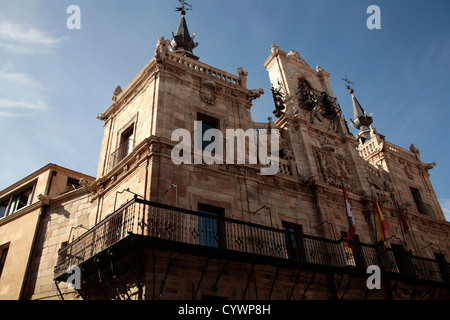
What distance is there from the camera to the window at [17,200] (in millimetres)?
18016

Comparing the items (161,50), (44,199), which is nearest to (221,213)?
(161,50)

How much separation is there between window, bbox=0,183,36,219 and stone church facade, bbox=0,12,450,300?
250 cm

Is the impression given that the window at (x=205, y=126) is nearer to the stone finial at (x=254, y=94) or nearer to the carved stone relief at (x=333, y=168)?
the stone finial at (x=254, y=94)

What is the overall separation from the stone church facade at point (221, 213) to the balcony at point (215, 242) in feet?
0.18

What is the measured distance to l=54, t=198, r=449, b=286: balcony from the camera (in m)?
10.9

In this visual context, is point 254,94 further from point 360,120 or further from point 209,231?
point 360,120

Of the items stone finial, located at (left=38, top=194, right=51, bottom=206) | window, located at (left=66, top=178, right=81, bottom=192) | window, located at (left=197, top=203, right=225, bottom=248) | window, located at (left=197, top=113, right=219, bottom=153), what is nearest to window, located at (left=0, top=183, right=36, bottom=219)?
window, located at (left=66, top=178, right=81, bottom=192)

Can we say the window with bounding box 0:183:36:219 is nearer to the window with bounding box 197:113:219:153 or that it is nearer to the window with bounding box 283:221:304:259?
the window with bounding box 197:113:219:153

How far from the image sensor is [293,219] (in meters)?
15.1

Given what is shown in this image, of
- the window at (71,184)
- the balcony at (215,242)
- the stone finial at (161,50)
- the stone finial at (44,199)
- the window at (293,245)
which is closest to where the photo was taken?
the balcony at (215,242)

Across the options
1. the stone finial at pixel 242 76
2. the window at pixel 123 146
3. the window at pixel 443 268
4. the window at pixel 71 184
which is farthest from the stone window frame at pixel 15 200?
the window at pixel 443 268

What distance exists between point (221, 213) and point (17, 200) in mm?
10673

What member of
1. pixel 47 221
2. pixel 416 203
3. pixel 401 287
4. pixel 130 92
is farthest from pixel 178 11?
pixel 401 287

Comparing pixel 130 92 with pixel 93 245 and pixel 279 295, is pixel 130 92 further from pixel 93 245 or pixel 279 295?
pixel 279 295
